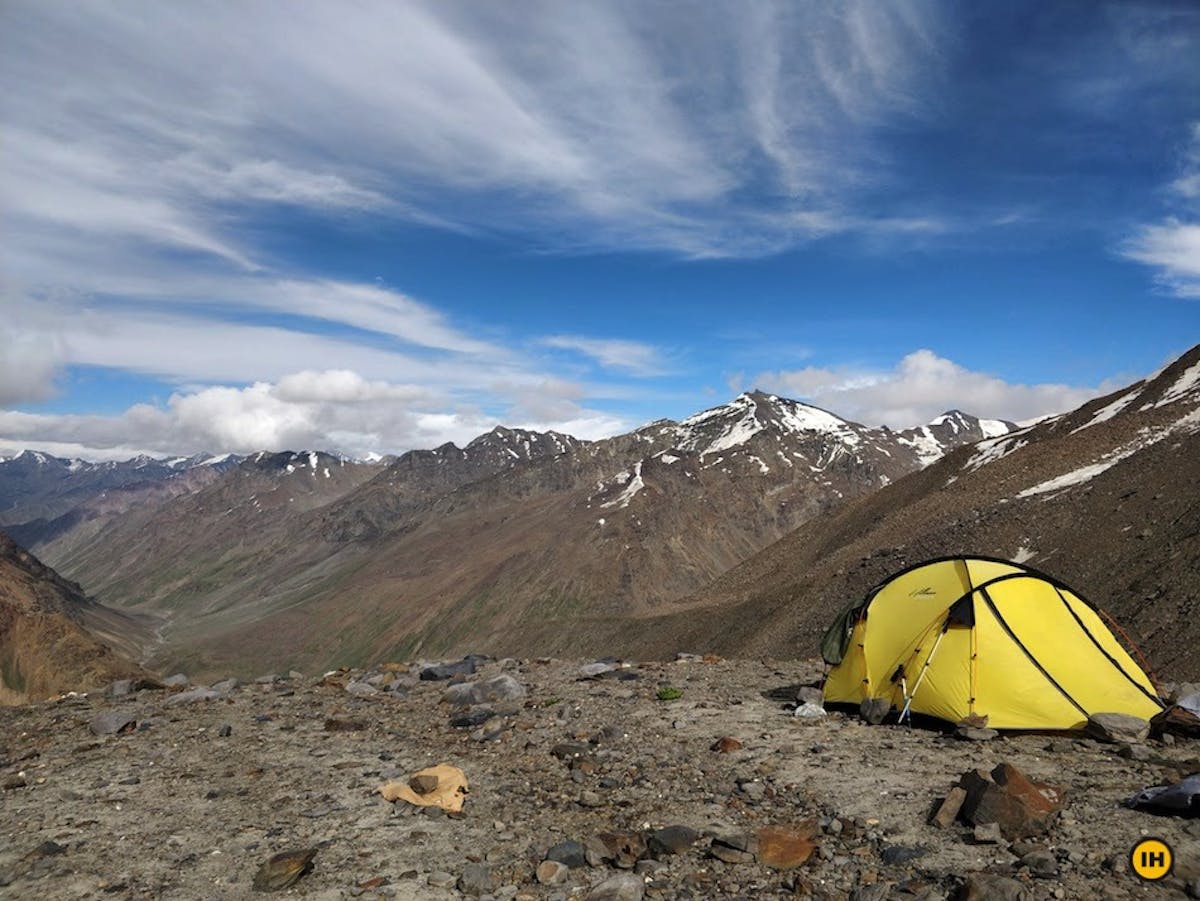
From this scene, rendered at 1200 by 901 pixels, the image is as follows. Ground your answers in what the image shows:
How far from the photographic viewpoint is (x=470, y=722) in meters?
14.7

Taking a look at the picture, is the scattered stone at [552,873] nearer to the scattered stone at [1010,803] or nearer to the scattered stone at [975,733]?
the scattered stone at [1010,803]

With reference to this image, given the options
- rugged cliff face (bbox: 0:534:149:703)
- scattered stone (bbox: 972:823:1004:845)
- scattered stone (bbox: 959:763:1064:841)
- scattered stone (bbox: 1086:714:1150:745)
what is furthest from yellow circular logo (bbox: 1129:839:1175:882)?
rugged cliff face (bbox: 0:534:149:703)

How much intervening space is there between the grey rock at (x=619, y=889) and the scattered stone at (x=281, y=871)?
3400mm

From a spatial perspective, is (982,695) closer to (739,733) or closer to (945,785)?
(945,785)

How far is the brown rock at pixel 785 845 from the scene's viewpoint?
8.12 m

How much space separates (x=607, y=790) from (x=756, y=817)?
7.69 feet

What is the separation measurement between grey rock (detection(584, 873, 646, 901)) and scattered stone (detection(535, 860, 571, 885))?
0.45 m

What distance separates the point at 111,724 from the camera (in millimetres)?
14484

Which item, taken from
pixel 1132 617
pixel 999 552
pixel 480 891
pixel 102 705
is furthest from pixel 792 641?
pixel 480 891

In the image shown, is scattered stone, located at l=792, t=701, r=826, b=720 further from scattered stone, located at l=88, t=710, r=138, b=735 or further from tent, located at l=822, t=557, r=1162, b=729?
scattered stone, located at l=88, t=710, r=138, b=735

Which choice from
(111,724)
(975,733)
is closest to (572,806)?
(975,733)

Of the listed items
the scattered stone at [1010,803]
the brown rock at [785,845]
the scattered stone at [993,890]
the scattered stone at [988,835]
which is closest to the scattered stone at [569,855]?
the brown rock at [785,845]

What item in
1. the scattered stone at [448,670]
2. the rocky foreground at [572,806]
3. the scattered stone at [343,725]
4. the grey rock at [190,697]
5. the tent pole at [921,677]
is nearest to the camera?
the rocky foreground at [572,806]

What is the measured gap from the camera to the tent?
40.4 feet
